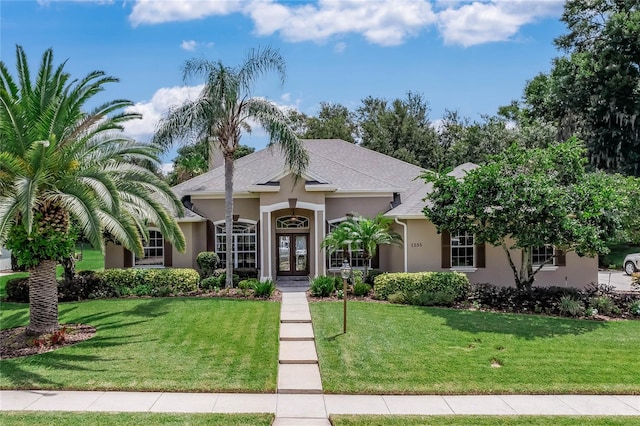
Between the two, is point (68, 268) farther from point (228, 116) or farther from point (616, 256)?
point (616, 256)

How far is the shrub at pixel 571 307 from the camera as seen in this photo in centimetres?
1504

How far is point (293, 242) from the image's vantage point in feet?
71.8

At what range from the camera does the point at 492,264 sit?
64.9 feet

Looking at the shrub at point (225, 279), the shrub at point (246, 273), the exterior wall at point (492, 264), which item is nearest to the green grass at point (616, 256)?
the exterior wall at point (492, 264)

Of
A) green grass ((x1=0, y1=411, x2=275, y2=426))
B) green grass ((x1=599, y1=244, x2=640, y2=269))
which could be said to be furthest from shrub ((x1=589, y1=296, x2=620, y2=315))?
green grass ((x1=599, y1=244, x2=640, y2=269))

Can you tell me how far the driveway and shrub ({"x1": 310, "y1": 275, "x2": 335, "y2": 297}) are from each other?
13368 millimetres

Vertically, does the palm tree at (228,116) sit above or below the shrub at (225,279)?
above

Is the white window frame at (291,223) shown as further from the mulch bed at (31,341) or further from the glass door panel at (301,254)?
the mulch bed at (31,341)

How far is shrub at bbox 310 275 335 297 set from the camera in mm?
17203

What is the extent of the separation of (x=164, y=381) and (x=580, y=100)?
28767 millimetres

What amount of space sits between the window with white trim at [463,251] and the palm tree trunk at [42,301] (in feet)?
47.6

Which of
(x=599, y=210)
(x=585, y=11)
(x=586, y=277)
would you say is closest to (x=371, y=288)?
(x=599, y=210)

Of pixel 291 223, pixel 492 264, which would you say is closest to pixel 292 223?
pixel 291 223

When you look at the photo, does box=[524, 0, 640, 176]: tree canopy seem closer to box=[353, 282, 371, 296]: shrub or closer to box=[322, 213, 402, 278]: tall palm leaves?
box=[322, 213, 402, 278]: tall palm leaves
